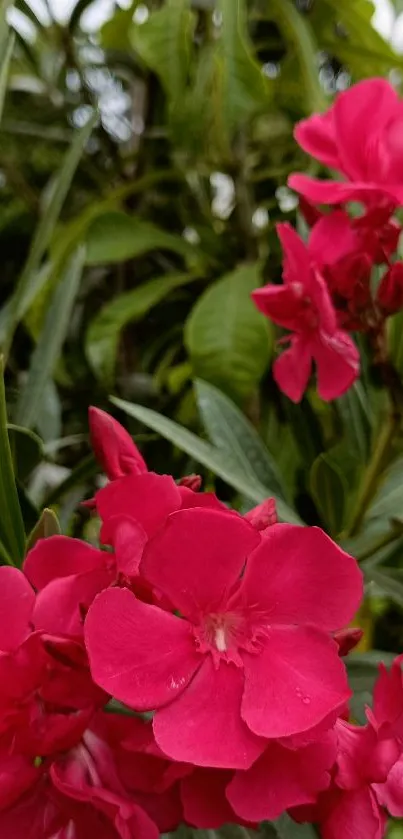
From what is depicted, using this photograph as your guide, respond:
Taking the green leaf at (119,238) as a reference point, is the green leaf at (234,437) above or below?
below

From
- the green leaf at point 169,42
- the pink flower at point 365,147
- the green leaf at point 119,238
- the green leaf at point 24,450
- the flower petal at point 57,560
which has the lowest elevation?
the green leaf at point 24,450

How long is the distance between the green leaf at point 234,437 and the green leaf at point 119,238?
1.08 ft

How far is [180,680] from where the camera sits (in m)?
0.33

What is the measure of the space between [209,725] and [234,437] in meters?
0.33

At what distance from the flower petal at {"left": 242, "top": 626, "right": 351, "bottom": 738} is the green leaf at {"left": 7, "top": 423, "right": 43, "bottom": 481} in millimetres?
284

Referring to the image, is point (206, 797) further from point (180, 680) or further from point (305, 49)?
point (305, 49)

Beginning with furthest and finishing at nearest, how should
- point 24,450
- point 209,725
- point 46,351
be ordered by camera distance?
1. point 46,351
2. point 24,450
3. point 209,725

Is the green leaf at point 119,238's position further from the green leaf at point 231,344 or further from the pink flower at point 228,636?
the pink flower at point 228,636

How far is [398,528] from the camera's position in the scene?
508 mm

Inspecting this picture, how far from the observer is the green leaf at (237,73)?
760mm

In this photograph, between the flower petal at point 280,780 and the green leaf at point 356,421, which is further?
the green leaf at point 356,421

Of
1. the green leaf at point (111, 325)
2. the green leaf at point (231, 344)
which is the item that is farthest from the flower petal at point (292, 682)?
the green leaf at point (111, 325)

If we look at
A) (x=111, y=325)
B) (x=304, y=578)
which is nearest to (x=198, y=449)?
(x=304, y=578)

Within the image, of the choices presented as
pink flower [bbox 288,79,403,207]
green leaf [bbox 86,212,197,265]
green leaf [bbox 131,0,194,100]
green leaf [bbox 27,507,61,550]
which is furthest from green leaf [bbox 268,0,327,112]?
green leaf [bbox 27,507,61,550]
